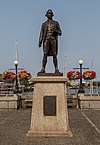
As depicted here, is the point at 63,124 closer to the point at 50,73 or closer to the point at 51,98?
the point at 51,98

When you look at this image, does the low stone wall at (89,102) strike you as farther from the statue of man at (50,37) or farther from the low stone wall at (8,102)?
the statue of man at (50,37)

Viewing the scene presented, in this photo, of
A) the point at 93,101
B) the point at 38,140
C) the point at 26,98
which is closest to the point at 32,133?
the point at 38,140

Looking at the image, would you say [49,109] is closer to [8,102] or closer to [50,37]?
[50,37]

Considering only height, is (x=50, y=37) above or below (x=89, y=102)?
above

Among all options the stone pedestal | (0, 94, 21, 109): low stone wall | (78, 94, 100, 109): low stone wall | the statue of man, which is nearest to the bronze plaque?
the stone pedestal

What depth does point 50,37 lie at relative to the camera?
34.0ft

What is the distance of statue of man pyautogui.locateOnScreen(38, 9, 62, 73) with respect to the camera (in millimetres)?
10359

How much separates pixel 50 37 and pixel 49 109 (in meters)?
2.45

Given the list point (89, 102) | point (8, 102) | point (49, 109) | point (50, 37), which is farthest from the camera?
point (8, 102)

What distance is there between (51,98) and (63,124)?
89cm

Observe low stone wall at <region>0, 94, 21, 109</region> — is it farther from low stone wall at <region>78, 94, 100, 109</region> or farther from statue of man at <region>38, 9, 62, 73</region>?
statue of man at <region>38, 9, 62, 73</region>

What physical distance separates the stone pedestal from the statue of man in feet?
2.39

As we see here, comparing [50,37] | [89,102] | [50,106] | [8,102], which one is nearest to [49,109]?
[50,106]

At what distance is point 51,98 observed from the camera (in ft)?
31.5
